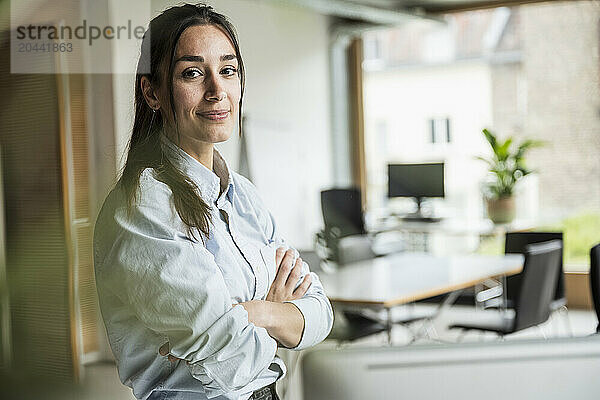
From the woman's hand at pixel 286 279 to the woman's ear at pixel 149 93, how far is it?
0.30 meters

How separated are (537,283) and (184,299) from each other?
1.10 meters

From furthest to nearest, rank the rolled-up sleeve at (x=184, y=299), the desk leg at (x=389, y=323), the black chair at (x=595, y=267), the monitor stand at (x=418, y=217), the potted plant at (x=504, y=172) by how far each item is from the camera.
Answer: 1. the black chair at (x=595, y=267)
2. the potted plant at (x=504, y=172)
3. the monitor stand at (x=418, y=217)
4. the desk leg at (x=389, y=323)
5. the rolled-up sleeve at (x=184, y=299)

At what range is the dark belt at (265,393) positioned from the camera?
1178 mm

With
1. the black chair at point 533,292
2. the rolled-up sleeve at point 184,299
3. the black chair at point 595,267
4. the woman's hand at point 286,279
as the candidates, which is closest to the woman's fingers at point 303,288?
the woman's hand at point 286,279

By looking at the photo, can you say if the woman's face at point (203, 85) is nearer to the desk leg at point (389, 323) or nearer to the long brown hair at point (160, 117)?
the long brown hair at point (160, 117)

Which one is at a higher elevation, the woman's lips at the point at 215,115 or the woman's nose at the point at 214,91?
the woman's nose at the point at 214,91

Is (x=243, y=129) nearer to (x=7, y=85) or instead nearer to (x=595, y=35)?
(x=7, y=85)

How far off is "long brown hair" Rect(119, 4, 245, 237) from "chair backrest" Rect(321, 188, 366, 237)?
443 mm

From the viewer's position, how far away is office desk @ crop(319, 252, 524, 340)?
1557mm

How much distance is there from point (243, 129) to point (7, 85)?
0.38 meters

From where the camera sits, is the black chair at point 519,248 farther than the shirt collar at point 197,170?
Yes

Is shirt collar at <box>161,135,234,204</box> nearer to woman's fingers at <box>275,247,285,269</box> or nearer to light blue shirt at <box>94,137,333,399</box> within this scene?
light blue shirt at <box>94,137,333,399</box>

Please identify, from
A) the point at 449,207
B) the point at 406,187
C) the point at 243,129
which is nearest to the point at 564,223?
the point at 449,207

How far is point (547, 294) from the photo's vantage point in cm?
191
